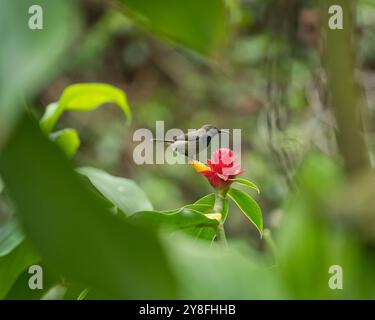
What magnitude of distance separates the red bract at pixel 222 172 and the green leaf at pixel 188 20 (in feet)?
1.64

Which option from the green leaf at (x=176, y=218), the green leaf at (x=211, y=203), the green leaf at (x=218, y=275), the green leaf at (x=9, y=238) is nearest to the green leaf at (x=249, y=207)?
the green leaf at (x=211, y=203)

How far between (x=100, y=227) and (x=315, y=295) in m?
0.08

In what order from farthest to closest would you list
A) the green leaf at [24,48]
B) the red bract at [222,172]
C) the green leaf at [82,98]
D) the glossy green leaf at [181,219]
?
the green leaf at [82,98], the red bract at [222,172], the glossy green leaf at [181,219], the green leaf at [24,48]

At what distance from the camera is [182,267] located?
0.19 metres

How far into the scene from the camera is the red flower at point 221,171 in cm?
70

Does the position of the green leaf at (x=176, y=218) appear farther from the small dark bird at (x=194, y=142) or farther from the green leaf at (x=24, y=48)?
the green leaf at (x=24, y=48)

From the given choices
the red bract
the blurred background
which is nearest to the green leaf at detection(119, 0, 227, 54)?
the red bract

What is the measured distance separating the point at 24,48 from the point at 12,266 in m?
0.54

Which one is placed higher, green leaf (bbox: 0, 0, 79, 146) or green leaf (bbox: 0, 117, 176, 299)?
green leaf (bbox: 0, 0, 79, 146)

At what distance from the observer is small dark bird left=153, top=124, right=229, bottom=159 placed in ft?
2.82

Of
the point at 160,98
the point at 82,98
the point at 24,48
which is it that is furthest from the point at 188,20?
the point at 160,98

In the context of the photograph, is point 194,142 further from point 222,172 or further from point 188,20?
point 188,20

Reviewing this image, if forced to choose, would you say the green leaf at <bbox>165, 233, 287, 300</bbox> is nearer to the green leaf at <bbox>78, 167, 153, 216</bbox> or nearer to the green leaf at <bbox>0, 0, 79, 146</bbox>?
the green leaf at <bbox>0, 0, 79, 146</bbox>

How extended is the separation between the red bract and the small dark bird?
113mm
